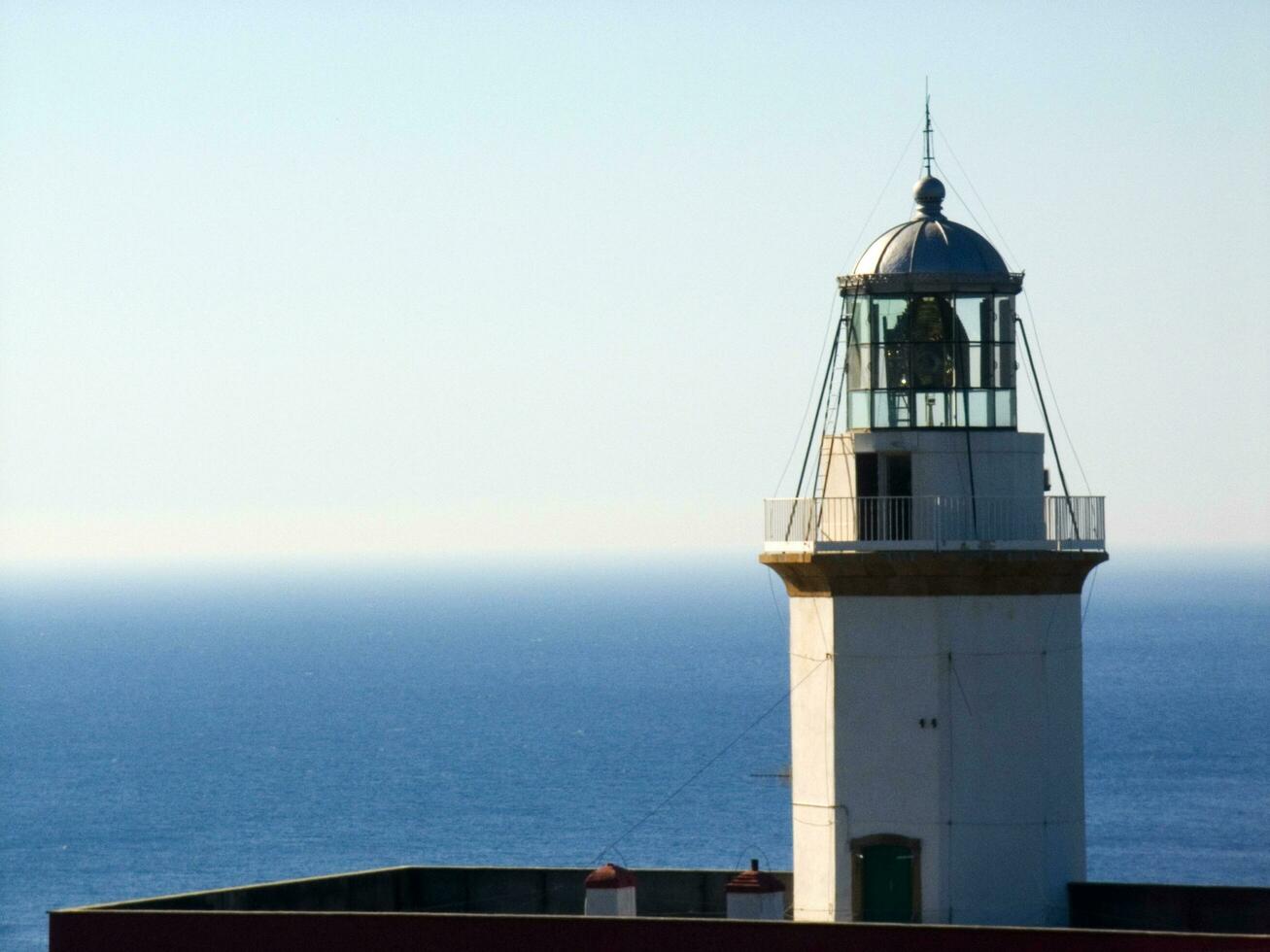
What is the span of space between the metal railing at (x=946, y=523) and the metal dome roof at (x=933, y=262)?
186 centimetres

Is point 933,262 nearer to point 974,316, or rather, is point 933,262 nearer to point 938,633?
point 974,316

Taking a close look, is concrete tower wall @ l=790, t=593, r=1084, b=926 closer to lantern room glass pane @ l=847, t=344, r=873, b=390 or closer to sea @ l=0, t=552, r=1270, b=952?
lantern room glass pane @ l=847, t=344, r=873, b=390

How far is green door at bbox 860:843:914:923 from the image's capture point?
19.2m

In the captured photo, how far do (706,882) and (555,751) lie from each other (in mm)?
124657

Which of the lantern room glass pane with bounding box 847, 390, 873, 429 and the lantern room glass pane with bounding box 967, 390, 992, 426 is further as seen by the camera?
the lantern room glass pane with bounding box 847, 390, 873, 429

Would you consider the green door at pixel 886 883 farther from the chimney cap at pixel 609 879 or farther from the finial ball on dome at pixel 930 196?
the finial ball on dome at pixel 930 196

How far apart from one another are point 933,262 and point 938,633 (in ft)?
10.4

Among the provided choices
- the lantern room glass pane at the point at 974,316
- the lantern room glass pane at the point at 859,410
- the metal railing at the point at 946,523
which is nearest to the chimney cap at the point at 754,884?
the metal railing at the point at 946,523

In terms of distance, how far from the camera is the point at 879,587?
63.2 feet

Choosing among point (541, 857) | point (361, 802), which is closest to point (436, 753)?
point (361, 802)

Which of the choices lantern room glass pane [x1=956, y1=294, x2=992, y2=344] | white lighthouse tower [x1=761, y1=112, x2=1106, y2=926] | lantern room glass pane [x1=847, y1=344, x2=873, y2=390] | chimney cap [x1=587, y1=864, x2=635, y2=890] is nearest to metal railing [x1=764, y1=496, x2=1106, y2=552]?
white lighthouse tower [x1=761, y1=112, x2=1106, y2=926]

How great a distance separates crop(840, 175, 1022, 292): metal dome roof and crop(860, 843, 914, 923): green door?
15.6 ft

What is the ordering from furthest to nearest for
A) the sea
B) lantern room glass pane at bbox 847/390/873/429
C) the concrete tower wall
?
the sea
lantern room glass pane at bbox 847/390/873/429
the concrete tower wall

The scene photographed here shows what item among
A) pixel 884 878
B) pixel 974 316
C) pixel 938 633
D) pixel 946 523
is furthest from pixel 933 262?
pixel 884 878
